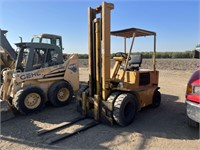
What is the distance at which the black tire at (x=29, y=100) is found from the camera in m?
5.81

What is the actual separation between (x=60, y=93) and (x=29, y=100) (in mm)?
1228

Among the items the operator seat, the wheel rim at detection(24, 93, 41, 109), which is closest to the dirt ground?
the wheel rim at detection(24, 93, 41, 109)

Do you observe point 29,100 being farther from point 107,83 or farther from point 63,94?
point 107,83

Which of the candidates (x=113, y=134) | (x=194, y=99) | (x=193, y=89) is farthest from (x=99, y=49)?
(x=194, y=99)

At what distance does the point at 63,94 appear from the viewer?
715cm

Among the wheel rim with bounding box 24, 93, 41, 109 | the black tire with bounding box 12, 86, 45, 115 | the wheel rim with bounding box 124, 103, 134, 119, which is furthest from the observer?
the wheel rim with bounding box 24, 93, 41, 109

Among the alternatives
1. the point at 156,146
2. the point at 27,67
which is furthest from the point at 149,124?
the point at 27,67

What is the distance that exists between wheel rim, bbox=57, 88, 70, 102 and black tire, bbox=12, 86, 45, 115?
745mm

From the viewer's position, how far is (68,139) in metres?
4.20

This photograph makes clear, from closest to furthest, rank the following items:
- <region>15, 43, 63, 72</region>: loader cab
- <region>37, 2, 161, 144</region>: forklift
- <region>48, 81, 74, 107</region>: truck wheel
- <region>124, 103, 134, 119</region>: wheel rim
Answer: <region>37, 2, 161, 144</region>: forklift < <region>124, 103, 134, 119</region>: wheel rim < <region>15, 43, 63, 72</region>: loader cab < <region>48, 81, 74, 107</region>: truck wheel

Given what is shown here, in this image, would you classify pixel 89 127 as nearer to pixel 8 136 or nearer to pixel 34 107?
pixel 8 136

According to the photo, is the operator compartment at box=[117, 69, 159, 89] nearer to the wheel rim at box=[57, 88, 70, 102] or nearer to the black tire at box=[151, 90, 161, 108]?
the black tire at box=[151, 90, 161, 108]

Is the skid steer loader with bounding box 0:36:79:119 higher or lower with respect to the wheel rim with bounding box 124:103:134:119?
higher

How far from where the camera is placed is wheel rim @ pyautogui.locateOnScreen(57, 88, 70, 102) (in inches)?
276
